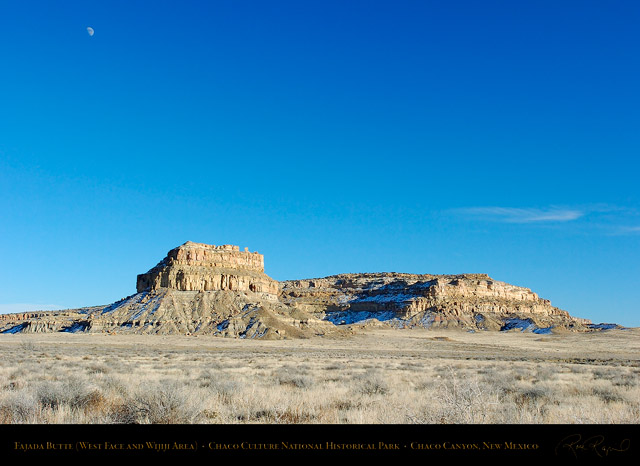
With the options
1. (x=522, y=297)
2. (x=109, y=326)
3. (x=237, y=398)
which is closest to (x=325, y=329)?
(x=109, y=326)

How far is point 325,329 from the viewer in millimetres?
93125

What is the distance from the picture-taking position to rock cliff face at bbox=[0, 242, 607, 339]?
3423 inches

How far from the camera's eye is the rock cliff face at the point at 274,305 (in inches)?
3423

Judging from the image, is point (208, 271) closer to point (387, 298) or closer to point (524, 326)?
point (387, 298)
